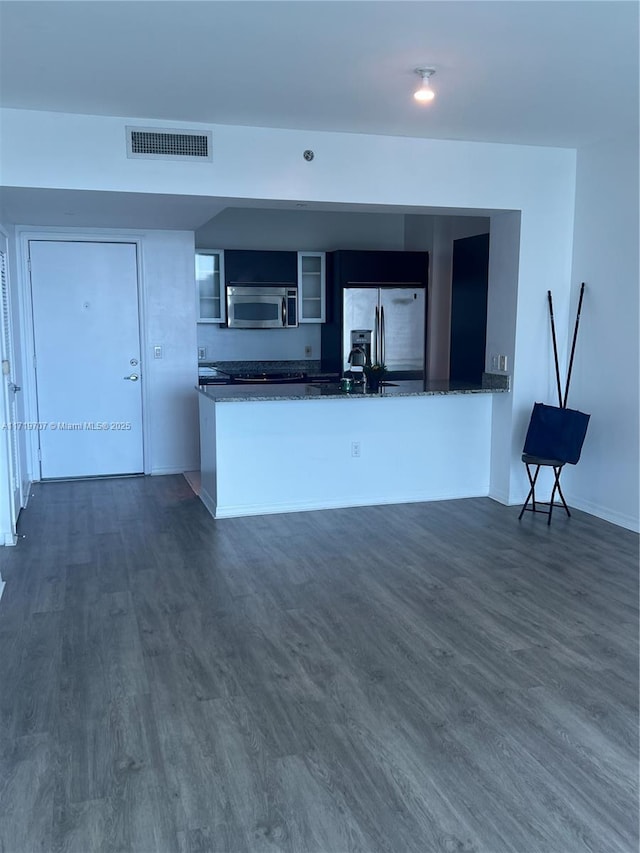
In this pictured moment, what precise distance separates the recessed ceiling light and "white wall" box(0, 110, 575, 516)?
1.07 m

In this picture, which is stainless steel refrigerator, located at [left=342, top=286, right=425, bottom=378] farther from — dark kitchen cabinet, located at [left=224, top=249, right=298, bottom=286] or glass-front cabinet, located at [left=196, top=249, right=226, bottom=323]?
glass-front cabinet, located at [left=196, top=249, right=226, bottom=323]

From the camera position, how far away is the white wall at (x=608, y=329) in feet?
15.1

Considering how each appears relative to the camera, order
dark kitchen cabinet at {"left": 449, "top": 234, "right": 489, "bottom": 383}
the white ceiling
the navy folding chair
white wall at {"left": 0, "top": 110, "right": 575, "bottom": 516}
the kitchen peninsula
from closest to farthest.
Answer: the white ceiling < white wall at {"left": 0, "top": 110, "right": 575, "bottom": 516} < the navy folding chair < the kitchen peninsula < dark kitchen cabinet at {"left": 449, "top": 234, "right": 489, "bottom": 383}

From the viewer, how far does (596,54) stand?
9.93 ft

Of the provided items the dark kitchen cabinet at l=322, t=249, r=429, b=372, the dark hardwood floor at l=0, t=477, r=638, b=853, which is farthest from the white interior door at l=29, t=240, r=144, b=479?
the dark kitchen cabinet at l=322, t=249, r=429, b=372

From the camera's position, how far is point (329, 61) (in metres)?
3.11

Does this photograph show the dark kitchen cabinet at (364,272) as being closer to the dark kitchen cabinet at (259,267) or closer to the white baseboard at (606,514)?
the dark kitchen cabinet at (259,267)

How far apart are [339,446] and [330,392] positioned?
1.34 feet

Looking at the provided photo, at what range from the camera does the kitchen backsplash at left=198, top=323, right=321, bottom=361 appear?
750 cm

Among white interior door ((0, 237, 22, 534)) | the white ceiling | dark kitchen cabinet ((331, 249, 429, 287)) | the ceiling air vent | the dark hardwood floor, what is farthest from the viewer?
dark kitchen cabinet ((331, 249, 429, 287))

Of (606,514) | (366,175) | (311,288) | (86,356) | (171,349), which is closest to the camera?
(366,175)

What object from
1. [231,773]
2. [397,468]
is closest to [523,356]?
[397,468]

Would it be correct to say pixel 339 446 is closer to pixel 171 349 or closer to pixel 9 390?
pixel 171 349

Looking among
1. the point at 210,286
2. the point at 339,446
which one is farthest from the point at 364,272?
the point at 339,446
